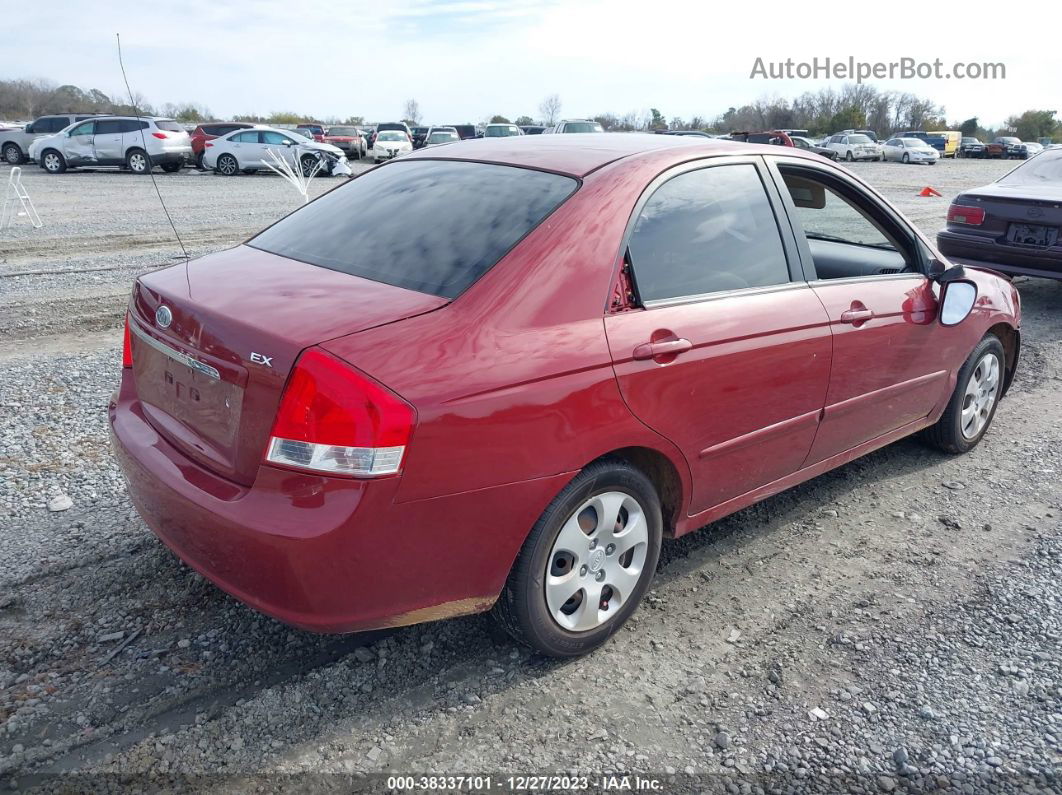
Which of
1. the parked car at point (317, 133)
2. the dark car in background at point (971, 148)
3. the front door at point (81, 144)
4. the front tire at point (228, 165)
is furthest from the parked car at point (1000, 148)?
the front door at point (81, 144)

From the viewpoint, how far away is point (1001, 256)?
8.13m

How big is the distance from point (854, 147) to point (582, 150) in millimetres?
42162

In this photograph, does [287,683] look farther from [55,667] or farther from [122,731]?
[55,667]

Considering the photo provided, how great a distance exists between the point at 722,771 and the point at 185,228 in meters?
→ 12.6

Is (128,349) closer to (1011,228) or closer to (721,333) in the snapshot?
(721,333)

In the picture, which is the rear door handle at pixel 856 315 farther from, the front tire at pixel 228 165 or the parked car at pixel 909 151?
the parked car at pixel 909 151

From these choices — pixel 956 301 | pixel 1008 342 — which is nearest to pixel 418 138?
pixel 1008 342

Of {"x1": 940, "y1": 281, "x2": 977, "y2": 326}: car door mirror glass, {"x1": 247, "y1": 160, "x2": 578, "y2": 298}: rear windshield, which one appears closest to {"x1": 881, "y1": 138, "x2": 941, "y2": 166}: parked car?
{"x1": 940, "y1": 281, "x2": 977, "y2": 326}: car door mirror glass

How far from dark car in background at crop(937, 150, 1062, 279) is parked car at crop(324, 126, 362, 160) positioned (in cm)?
Answer: 2733

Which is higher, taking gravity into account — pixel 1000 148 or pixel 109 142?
pixel 109 142

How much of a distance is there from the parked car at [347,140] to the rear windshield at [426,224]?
100 ft

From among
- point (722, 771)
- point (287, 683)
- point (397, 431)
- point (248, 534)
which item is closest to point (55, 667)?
point (287, 683)

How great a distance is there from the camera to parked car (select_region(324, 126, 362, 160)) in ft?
106

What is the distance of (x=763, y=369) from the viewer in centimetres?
320
